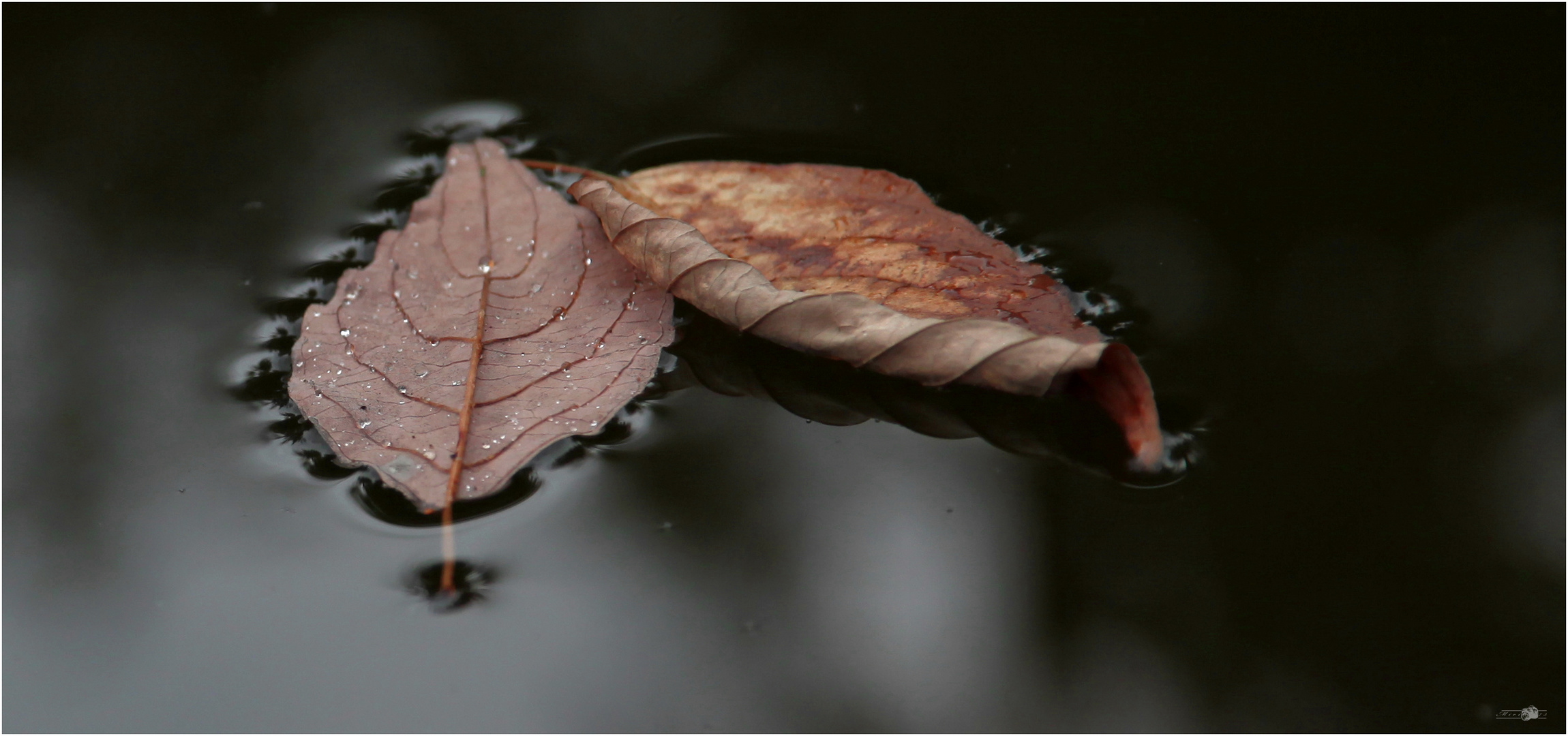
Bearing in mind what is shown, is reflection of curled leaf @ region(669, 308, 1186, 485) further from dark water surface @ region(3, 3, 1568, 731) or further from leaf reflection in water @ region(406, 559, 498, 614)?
leaf reflection in water @ region(406, 559, 498, 614)

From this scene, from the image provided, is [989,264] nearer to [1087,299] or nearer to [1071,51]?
[1087,299]

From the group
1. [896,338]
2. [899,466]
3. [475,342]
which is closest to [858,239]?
[896,338]

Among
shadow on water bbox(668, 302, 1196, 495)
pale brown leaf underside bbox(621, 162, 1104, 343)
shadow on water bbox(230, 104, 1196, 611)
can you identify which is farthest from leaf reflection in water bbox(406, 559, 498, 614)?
pale brown leaf underside bbox(621, 162, 1104, 343)

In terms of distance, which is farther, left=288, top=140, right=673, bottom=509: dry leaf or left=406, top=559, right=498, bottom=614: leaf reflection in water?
left=288, top=140, right=673, bottom=509: dry leaf

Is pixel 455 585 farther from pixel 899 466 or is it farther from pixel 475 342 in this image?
pixel 899 466

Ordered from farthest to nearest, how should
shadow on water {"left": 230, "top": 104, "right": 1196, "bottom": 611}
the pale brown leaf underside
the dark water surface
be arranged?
the pale brown leaf underside < shadow on water {"left": 230, "top": 104, "right": 1196, "bottom": 611} < the dark water surface

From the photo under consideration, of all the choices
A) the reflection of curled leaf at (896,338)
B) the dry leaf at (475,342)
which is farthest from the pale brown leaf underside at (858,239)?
the dry leaf at (475,342)

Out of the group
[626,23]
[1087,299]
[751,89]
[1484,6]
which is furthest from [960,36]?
[1484,6]

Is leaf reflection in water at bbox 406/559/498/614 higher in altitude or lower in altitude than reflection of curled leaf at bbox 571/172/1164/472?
lower
